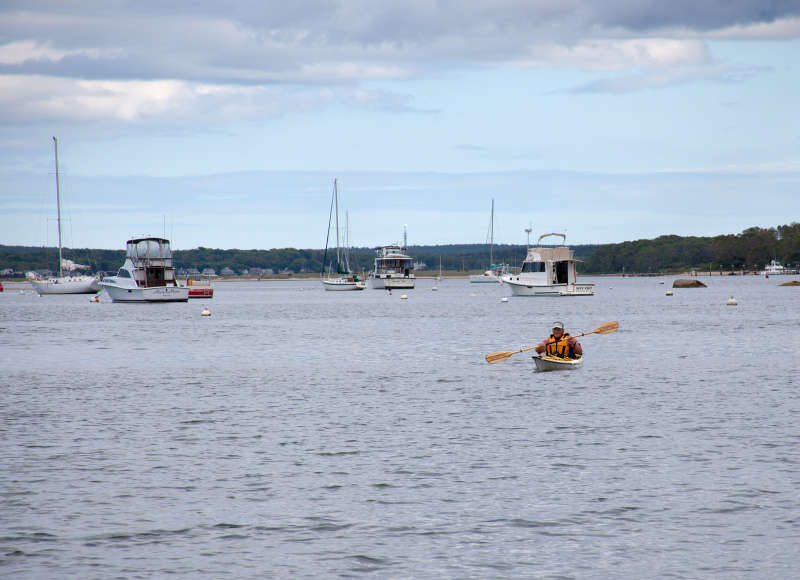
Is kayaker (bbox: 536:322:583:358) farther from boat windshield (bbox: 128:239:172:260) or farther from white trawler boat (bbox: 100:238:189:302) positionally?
white trawler boat (bbox: 100:238:189:302)

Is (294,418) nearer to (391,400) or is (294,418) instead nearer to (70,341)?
(391,400)

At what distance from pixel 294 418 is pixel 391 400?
4846mm

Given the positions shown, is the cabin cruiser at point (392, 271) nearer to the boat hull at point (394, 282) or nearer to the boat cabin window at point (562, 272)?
the boat hull at point (394, 282)

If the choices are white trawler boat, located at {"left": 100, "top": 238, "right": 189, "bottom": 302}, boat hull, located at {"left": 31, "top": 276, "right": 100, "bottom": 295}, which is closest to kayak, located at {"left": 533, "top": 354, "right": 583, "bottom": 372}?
white trawler boat, located at {"left": 100, "top": 238, "right": 189, "bottom": 302}

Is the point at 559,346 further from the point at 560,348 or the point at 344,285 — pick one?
the point at 344,285

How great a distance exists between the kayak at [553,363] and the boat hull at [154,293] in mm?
75566

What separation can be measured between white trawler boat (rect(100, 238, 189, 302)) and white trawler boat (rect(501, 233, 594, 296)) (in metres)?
45.3

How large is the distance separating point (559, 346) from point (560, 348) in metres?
0.12

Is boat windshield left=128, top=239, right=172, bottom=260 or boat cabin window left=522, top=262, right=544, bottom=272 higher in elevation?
boat windshield left=128, top=239, right=172, bottom=260

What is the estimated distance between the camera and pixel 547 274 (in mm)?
128250

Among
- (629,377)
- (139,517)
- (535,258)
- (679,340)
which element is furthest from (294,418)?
(535,258)

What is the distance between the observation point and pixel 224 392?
1409 inches

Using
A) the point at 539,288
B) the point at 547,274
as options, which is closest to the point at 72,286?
the point at 539,288

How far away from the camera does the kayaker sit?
39500 mm
